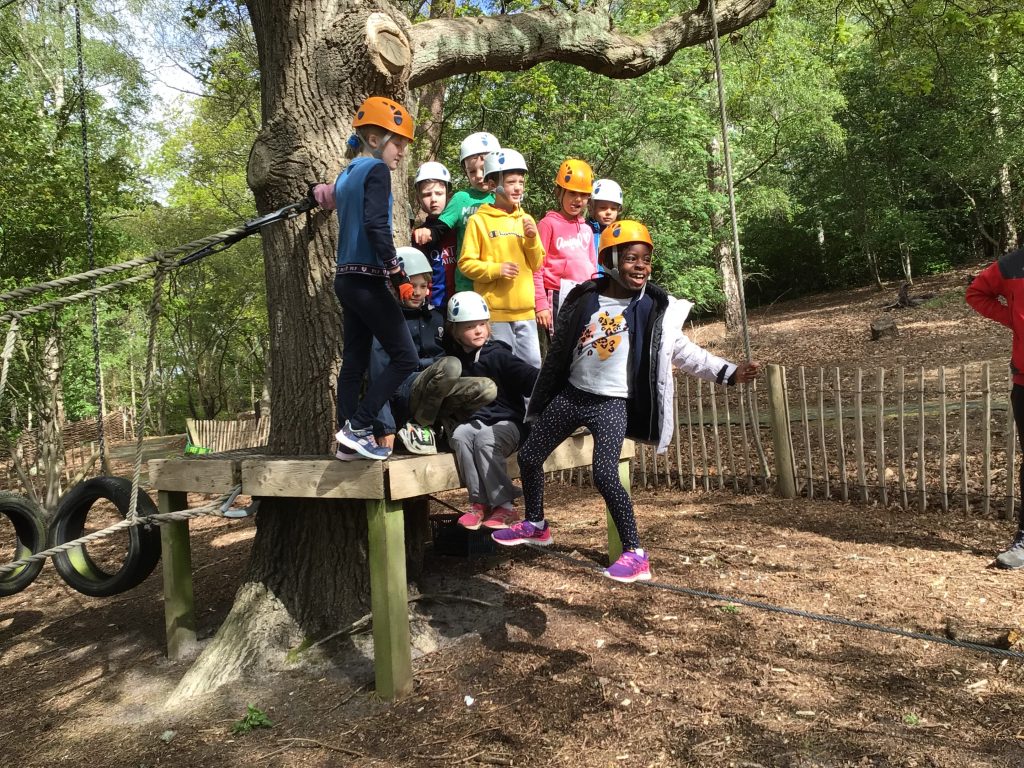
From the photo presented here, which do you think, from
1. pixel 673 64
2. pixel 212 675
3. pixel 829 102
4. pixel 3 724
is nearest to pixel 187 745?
pixel 212 675

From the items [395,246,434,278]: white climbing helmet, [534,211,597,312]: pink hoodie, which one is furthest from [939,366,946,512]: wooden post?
[395,246,434,278]: white climbing helmet

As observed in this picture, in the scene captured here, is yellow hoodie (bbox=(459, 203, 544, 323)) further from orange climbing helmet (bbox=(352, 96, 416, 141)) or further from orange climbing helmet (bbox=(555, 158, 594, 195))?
orange climbing helmet (bbox=(352, 96, 416, 141))

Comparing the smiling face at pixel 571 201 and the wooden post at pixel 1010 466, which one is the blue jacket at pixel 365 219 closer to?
the smiling face at pixel 571 201

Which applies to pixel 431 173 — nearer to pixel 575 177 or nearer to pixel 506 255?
pixel 506 255

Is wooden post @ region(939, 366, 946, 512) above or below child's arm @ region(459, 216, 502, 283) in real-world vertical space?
below

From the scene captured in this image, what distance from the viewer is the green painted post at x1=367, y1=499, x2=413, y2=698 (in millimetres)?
3406

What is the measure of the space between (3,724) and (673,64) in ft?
44.9

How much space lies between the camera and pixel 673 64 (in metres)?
13.7

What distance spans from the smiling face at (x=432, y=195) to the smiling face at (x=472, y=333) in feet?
2.92

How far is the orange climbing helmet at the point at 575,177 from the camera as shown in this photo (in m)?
4.31

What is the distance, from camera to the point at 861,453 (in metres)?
6.10

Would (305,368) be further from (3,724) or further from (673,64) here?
(673,64)

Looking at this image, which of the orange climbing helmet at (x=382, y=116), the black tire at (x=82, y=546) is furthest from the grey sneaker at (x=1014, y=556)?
the black tire at (x=82, y=546)

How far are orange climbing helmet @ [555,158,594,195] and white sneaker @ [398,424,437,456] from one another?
1710 millimetres
